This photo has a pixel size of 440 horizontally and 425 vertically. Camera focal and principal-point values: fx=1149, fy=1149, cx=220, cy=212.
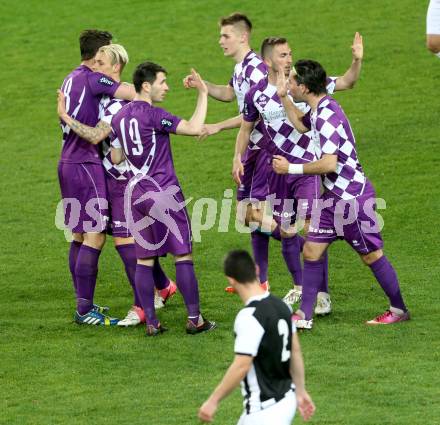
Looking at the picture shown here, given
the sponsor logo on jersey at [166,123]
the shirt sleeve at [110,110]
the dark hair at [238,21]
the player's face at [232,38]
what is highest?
the dark hair at [238,21]

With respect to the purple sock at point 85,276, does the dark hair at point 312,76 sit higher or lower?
higher

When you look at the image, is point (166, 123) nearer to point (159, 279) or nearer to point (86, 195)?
point (86, 195)

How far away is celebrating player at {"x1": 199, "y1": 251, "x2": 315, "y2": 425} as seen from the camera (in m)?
6.28

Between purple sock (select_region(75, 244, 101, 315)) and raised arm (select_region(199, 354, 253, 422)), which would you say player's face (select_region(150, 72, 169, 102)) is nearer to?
purple sock (select_region(75, 244, 101, 315))

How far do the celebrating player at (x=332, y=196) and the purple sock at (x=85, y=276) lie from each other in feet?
6.40

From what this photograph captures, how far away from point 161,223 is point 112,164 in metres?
1.11

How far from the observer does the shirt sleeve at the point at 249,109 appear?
1066 cm

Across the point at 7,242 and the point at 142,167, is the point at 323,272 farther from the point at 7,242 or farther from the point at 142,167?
the point at 7,242

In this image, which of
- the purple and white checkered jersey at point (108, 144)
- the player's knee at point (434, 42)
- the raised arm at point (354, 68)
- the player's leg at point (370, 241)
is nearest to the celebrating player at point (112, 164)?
the purple and white checkered jersey at point (108, 144)

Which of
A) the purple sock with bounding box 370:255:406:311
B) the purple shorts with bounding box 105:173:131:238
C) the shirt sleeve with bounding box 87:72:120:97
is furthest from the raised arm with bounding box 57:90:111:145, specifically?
the purple sock with bounding box 370:255:406:311

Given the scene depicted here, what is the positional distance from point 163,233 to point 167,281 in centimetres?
146

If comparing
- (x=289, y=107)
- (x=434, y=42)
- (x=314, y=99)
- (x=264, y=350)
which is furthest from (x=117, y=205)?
(x=264, y=350)

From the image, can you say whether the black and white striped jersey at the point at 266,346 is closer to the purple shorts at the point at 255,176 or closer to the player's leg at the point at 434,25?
the player's leg at the point at 434,25

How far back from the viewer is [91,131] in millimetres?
10305
